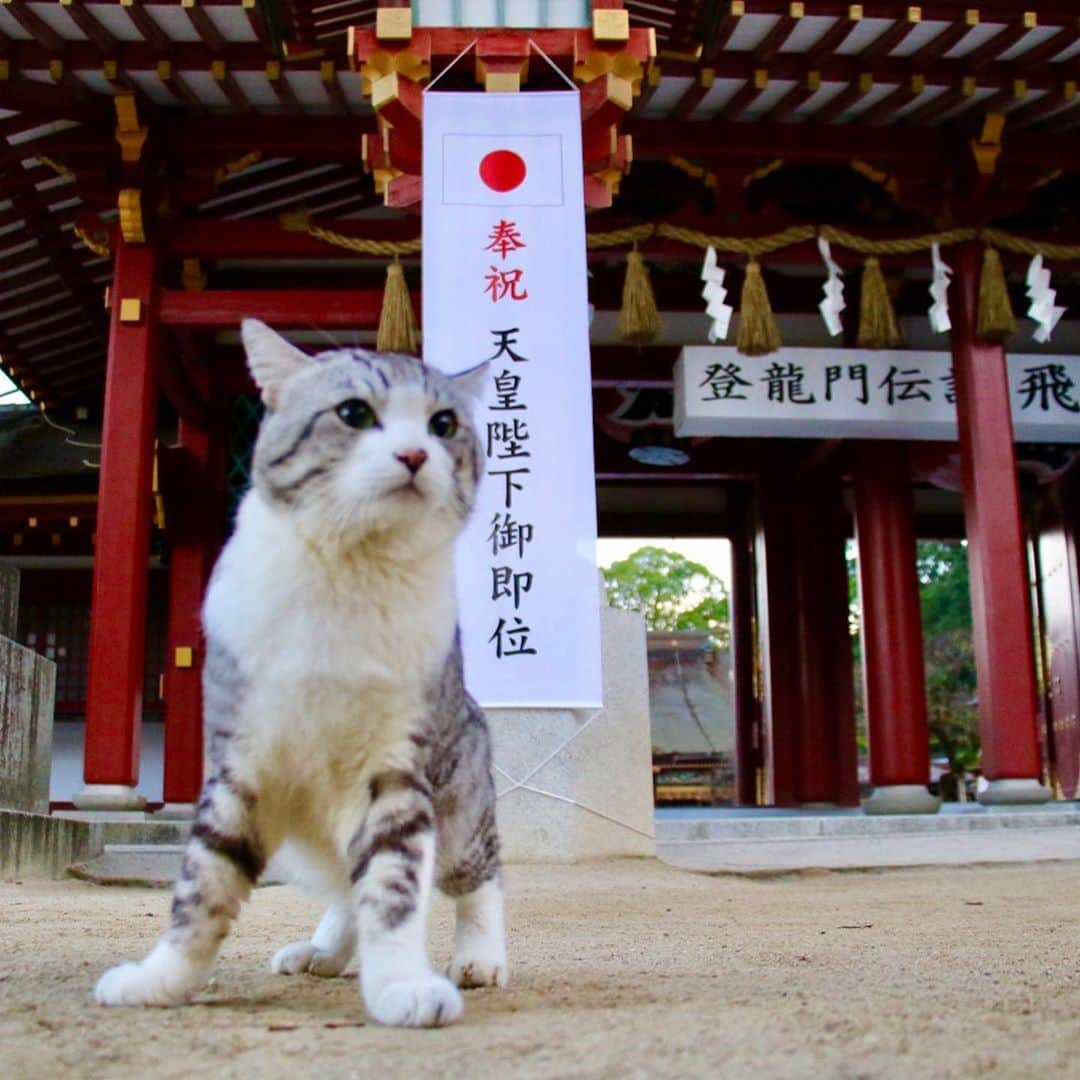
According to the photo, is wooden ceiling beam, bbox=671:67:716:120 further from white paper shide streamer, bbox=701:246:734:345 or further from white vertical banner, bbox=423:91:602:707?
white vertical banner, bbox=423:91:602:707

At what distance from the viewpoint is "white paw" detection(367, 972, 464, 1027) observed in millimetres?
1810

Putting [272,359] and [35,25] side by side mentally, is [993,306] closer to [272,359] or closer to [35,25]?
[35,25]

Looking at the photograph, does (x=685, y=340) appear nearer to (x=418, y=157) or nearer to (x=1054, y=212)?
(x=1054, y=212)

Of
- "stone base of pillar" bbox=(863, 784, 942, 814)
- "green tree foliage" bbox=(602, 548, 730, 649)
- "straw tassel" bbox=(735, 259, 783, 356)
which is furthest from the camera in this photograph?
"green tree foliage" bbox=(602, 548, 730, 649)

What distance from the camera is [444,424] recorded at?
2.29 metres

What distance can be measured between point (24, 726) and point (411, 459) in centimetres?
477

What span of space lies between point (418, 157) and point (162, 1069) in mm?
6234

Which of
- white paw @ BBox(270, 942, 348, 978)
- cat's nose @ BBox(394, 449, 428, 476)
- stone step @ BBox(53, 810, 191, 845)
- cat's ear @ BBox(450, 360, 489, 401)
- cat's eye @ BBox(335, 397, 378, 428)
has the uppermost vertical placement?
cat's ear @ BBox(450, 360, 489, 401)

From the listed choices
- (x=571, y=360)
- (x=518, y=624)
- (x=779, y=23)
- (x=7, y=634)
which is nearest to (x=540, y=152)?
(x=571, y=360)

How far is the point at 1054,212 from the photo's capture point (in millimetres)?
10156

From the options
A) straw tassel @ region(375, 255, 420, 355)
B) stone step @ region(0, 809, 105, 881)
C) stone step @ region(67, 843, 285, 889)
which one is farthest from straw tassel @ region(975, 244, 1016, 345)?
stone step @ region(0, 809, 105, 881)

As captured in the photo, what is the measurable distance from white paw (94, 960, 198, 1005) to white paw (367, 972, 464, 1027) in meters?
0.35

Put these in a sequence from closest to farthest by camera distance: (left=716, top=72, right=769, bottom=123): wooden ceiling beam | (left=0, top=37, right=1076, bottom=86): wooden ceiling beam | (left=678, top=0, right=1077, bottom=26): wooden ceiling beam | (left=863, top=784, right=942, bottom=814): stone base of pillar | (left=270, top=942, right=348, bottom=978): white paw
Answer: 1. (left=270, top=942, right=348, bottom=978): white paw
2. (left=678, top=0, right=1077, bottom=26): wooden ceiling beam
3. (left=0, top=37, right=1076, bottom=86): wooden ceiling beam
4. (left=716, top=72, right=769, bottom=123): wooden ceiling beam
5. (left=863, top=784, right=942, bottom=814): stone base of pillar

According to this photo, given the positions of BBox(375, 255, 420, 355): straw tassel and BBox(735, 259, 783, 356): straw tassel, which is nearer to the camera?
BBox(375, 255, 420, 355): straw tassel
